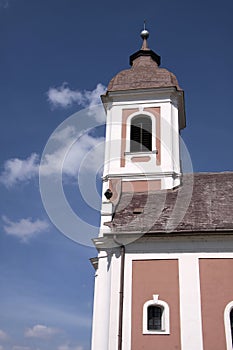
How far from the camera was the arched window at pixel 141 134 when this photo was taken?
73.7 ft

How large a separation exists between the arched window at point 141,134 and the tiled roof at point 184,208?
340 cm

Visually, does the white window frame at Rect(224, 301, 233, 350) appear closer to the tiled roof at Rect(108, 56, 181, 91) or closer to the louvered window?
the louvered window

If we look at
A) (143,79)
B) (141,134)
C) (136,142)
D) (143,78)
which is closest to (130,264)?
(136,142)

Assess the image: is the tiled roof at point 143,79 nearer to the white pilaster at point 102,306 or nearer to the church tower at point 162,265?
the church tower at point 162,265

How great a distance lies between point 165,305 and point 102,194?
767cm

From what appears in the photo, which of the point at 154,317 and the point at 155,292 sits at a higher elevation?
the point at 155,292

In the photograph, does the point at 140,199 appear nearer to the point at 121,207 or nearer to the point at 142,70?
the point at 121,207

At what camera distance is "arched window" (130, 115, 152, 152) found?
2247cm

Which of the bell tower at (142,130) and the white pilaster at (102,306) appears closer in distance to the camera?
the white pilaster at (102,306)

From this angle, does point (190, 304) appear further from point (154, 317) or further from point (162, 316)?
point (154, 317)

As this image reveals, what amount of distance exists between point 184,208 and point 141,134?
6935 mm

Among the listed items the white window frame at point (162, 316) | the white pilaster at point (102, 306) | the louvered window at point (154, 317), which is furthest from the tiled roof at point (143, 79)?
the louvered window at point (154, 317)

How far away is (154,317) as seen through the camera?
47.6ft

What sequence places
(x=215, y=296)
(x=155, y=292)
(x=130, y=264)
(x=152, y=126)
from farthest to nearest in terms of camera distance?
(x=152, y=126) < (x=130, y=264) < (x=155, y=292) < (x=215, y=296)
